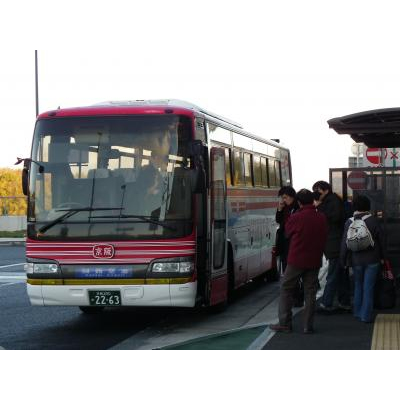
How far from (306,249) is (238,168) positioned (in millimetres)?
4956

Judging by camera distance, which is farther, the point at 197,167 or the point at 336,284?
the point at 336,284

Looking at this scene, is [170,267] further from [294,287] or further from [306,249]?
[306,249]

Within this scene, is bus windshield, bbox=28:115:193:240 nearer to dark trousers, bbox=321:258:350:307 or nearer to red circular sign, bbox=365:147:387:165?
dark trousers, bbox=321:258:350:307

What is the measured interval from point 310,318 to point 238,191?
454 cm

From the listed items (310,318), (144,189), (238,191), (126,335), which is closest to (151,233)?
(144,189)

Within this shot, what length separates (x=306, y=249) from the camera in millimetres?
11430

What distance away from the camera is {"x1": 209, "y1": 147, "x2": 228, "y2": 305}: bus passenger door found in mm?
13477

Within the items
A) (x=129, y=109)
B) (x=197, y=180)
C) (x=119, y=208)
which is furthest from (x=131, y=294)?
(x=129, y=109)

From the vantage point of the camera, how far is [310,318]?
11703mm

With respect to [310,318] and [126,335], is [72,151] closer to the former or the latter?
[126,335]

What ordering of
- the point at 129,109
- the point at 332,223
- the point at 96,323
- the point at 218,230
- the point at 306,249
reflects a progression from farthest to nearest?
1. the point at 96,323
2. the point at 218,230
3. the point at 332,223
4. the point at 129,109
5. the point at 306,249

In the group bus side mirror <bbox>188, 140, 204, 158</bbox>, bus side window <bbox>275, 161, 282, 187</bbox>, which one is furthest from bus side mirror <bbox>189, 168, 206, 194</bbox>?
bus side window <bbox>275, 161, 282, 187</bbox>

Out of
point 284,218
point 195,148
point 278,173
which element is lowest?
point 284,218

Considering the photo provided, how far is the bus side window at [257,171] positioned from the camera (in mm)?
17969
